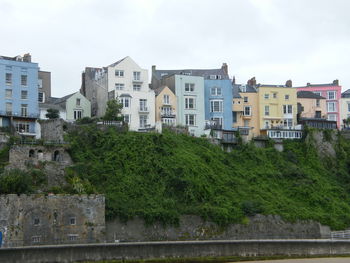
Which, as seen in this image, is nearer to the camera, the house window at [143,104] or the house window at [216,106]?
the house window at [143,104]

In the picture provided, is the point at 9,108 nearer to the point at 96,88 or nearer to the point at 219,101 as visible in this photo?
the point at 96,88

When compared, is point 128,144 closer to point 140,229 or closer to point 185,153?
point 185,153

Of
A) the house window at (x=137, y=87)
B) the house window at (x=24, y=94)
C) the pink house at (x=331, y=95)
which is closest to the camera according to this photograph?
the house window at (x=24, y=94)

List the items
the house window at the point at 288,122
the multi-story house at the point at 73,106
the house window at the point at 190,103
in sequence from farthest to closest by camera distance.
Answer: the house window at the point at 288,122
the house window at the point at 190,103
the multi-story house at the point at 73,106

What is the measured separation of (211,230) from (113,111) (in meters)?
16.6

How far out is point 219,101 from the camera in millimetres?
70188

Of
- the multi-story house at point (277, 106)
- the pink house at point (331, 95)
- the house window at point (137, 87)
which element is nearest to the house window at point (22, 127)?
the house window at point (137, 87)

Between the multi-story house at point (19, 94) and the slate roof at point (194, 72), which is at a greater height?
the slate roof at point (194, 72)

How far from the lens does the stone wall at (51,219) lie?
43188 millimetres

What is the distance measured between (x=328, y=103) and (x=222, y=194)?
31420 mm

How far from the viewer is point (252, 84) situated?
79.7 m

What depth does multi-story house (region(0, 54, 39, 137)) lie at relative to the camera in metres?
58.7

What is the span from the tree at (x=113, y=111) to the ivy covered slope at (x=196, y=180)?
3.16 meters

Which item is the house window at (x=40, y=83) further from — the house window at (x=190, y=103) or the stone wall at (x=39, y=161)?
the stone wall at (x=39, y=161)
